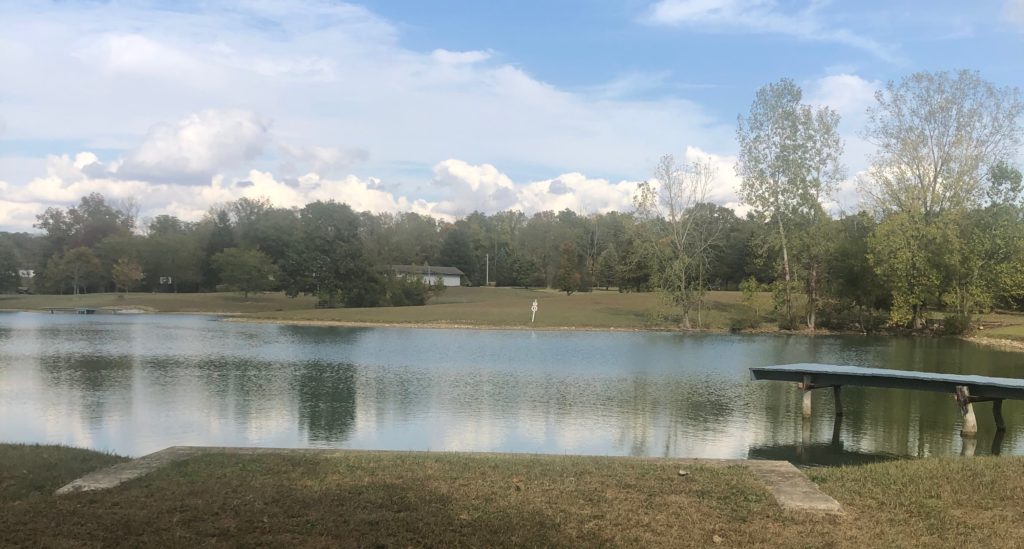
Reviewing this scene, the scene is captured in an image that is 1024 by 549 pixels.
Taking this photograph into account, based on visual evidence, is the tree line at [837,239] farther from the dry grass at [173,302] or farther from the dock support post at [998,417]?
the dock support post at [998,417]

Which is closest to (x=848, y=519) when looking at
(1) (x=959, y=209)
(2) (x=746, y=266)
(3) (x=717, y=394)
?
(3) (x=717, y=394)

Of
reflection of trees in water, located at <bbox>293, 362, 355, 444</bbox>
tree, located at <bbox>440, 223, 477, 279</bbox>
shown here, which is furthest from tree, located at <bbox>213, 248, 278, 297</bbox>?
reflection of trees in water, located at <bbox>293, 362, 355, 444</bbox>

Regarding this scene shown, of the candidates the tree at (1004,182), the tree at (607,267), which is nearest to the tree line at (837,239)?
the tree at (1004,182)

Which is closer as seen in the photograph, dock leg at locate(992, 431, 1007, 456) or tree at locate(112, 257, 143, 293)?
dock leg at locate(992, 431, 1007, 456)

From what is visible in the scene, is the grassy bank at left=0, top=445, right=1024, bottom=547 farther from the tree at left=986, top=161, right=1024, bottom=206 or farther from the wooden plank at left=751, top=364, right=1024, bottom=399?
the tree at left=986, top=161, right=1024, bottom=206

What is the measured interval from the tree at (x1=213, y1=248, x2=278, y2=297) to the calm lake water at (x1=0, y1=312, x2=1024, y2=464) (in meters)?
39.4

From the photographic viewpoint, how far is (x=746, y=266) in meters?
80.0

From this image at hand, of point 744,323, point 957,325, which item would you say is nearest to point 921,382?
point 957,325

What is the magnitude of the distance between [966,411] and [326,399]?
14.2m

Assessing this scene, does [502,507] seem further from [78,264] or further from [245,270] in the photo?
[78,264]

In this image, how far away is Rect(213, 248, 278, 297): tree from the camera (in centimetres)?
7256

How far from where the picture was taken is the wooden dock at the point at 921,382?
1415 centimetres

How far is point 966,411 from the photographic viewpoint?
14172mm

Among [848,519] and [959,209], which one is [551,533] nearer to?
[848,519]
